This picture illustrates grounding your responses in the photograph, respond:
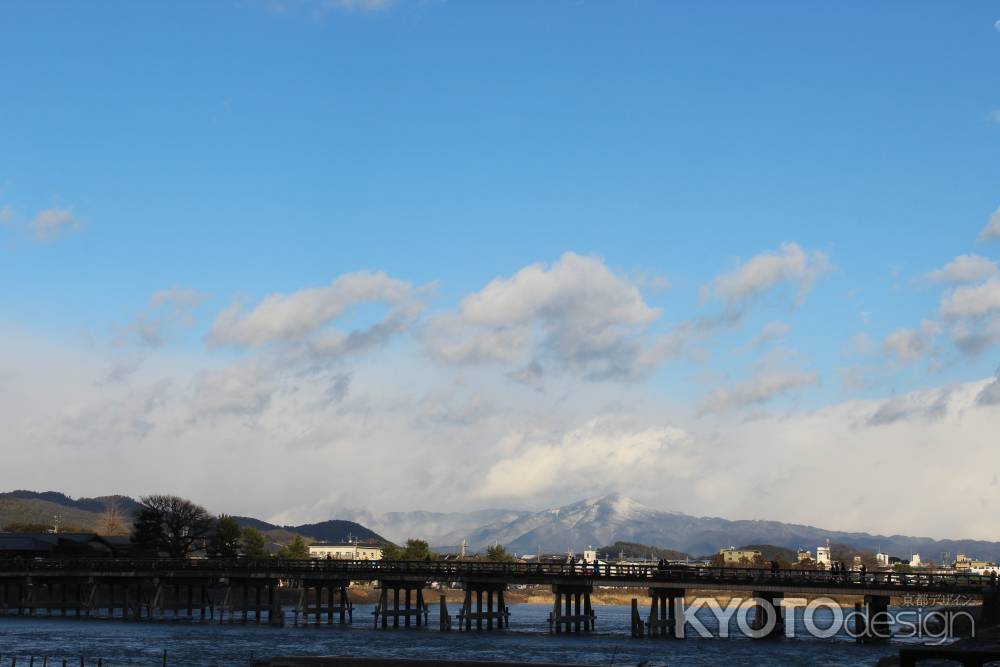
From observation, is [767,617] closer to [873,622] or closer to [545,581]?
[873,622]

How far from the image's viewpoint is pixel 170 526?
175 m

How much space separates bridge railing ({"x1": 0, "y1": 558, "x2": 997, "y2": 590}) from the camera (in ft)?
286

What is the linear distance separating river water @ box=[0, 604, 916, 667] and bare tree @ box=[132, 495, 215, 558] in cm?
6351

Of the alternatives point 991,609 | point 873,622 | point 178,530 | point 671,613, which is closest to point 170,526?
point 178,530

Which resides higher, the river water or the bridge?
the bridge

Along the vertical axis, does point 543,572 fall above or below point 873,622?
above

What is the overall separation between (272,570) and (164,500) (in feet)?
289

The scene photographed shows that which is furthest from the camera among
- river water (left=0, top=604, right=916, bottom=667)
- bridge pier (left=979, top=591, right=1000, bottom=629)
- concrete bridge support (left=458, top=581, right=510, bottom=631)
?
concrete bridge support (left=458, top=581, right=510, bottom=631)

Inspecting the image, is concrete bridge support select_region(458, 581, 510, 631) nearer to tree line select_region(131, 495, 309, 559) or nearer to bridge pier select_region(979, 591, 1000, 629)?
bridge pier select_region(979, 591, 1000, 629)

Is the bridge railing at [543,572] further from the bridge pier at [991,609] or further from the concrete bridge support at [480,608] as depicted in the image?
the bridge pier at [991,609]

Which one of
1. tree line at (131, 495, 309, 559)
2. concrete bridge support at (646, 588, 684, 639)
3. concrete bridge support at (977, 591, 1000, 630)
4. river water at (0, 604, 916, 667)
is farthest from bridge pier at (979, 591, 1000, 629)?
tree line at (131, 495, 309, 559)

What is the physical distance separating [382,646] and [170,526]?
10640 cm

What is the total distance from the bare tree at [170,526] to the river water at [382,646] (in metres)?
63.5

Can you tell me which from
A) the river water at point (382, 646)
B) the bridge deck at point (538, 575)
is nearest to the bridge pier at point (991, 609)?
the bridge deck at point (538, 575)
